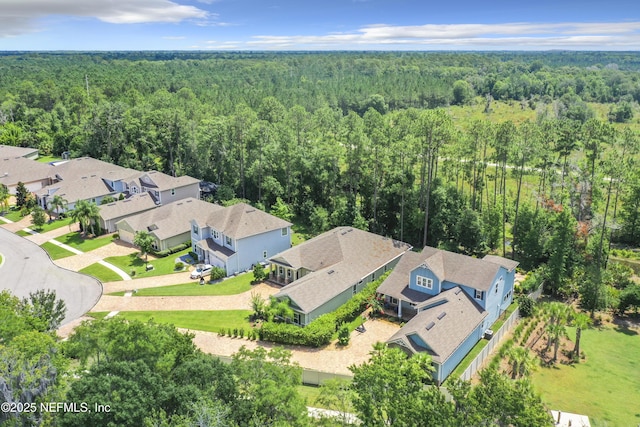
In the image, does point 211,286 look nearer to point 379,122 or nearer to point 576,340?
point 576,340

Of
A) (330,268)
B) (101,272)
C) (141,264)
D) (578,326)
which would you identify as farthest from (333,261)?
(101,272)

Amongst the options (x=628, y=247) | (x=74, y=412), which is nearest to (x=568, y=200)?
(x=628, y=247)

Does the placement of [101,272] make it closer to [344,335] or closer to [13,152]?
[344,335]

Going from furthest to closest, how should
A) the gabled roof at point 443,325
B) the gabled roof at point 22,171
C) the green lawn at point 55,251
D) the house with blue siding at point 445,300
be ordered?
the gabled roof at point 22,171, the green lawn at point 55,251, the house with blue siding at point 445,300, the gabled roof at point 443,325

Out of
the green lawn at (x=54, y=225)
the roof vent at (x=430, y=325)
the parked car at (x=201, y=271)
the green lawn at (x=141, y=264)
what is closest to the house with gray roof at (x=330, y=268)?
the parked car at (x=201, y=271)

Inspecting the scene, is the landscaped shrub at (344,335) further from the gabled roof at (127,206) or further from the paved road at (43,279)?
the gabled roof at (127,206)

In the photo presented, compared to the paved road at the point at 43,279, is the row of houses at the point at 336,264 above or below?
above
